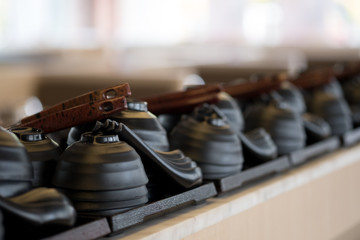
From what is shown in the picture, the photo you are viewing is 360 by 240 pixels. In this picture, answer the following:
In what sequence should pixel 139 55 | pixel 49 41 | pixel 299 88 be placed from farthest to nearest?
pixel 139 55 < pixel 49 41 < pixel 299 88

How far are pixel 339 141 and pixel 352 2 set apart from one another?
6.35 metres

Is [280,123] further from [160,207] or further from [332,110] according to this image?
[160,207]

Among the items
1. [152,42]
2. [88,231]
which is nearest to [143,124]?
[88,231]

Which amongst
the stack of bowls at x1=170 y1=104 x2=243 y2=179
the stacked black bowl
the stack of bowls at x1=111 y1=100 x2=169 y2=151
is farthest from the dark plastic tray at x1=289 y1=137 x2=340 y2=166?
the stacked black bowl

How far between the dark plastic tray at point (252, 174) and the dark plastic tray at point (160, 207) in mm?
41

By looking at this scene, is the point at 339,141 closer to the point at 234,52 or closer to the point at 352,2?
the point at 234,52

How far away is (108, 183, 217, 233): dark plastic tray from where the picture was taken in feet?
2.79

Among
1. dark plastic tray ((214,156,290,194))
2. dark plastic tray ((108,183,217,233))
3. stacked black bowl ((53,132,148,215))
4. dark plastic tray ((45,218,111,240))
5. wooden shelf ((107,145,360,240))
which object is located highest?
stacked black bowl ((53,132,148,215))

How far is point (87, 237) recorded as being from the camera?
2.61 ft

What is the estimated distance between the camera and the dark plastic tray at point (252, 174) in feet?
3.74

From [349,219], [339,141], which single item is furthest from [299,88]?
[349,219]

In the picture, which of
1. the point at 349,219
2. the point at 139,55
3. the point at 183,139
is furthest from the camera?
the point at 139,55

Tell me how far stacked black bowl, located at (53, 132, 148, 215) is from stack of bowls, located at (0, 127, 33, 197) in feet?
0.26

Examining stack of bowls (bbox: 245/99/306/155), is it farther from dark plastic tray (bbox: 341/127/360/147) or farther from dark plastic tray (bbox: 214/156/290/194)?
dark plastic tray (bbox: 341/127/360/147)
